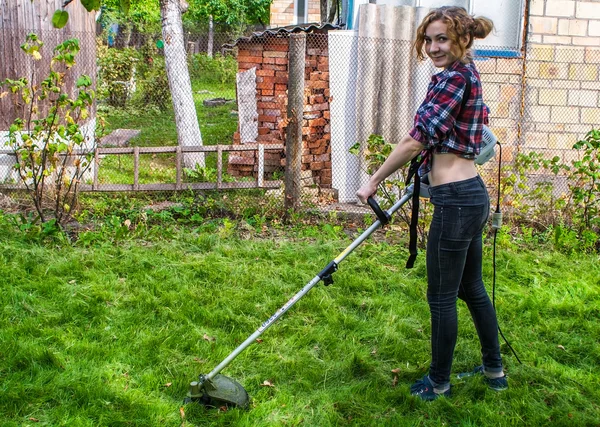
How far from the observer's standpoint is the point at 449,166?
129 inches

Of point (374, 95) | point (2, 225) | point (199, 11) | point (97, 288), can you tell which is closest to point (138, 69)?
point (374, 95)

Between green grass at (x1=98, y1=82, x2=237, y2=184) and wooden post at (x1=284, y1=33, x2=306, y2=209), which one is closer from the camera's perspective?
wooden post at (x1=284, y1=33, x2=306, y2=209)

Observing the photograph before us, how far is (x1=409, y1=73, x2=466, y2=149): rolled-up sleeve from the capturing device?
313 cm

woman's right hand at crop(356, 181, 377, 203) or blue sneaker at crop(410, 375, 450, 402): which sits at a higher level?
woman's right hand at crop(356, 181, 377, 203)

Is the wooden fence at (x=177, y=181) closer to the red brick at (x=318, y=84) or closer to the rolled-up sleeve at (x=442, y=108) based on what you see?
the red brick at (x=318, y=84)

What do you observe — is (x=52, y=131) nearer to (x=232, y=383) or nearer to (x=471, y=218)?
(x=232, y=383)

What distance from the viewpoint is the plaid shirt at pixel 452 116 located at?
10.3ft

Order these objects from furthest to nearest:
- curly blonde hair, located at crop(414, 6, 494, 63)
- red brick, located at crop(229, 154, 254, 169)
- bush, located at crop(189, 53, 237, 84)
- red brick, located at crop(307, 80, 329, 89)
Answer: bush, located at crop(189, 53, 237, 84) < red brick, located at crop(229, 154, 254, 169) < red brick, located at crop(307, 80, 329, 89) < curly blonde hair, located at crop(414, 6, 494, 63)

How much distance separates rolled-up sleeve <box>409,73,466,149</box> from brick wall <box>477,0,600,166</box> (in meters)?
4.89

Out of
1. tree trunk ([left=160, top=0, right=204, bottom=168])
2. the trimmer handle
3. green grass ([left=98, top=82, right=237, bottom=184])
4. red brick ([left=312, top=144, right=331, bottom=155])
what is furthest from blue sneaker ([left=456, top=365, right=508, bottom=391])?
tree trunk ([left=160, top=0, right=204, bottom=168])

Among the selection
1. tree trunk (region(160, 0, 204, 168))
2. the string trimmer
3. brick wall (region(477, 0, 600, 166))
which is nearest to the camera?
the string trimmer

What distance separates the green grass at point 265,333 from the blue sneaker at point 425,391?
0.17 ft

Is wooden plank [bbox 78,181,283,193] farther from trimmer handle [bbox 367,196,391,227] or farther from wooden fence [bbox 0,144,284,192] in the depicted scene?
trimmer handle [bbox 367,196,391,227]

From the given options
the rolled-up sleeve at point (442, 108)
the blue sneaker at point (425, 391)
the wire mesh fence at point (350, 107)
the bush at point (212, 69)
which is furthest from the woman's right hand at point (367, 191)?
the bush at point (212, 69)
